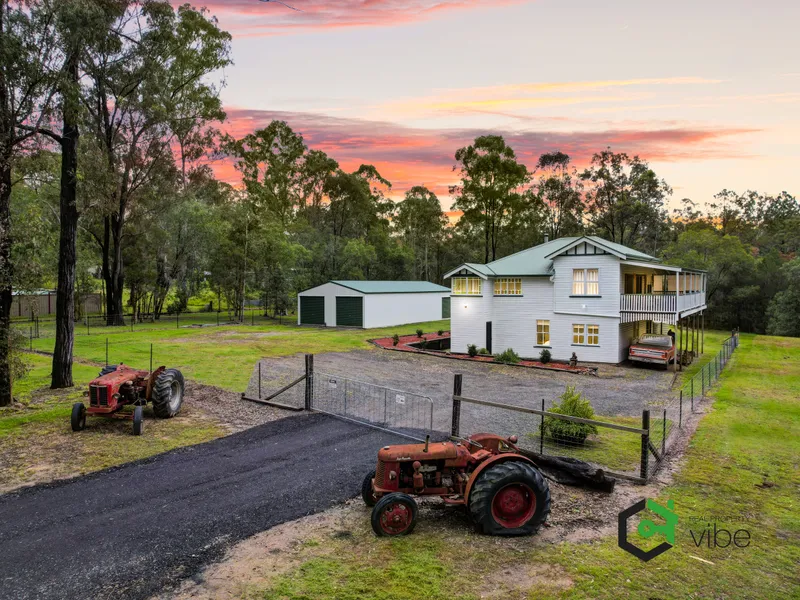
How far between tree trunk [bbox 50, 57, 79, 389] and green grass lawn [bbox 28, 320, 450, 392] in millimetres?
4058

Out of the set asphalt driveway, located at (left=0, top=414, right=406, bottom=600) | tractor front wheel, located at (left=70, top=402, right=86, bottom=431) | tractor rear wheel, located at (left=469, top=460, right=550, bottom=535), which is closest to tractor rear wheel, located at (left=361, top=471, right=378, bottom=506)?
asphalt driveway, located at (left=0, top=414, right=406, bottom=600)

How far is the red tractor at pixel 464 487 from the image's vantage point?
6.91 meters

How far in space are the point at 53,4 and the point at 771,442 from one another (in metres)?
22.7

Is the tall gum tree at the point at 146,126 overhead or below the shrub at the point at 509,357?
overhead

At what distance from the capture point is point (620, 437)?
12.8 meters

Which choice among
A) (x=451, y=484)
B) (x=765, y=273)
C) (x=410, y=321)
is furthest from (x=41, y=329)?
(x=765, y=273)

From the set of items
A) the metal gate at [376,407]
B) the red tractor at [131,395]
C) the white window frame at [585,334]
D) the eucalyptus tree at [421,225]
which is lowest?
the metal gate at [376,407]

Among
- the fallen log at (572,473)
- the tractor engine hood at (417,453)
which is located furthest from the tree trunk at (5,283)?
the fallen log at (572,473)

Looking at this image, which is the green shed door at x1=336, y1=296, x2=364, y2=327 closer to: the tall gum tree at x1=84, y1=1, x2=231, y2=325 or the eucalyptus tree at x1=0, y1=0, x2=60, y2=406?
the tall gum tree at x1=84, y1=1, x2=231, y2=325

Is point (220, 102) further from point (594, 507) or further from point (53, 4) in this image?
point (594, 507)

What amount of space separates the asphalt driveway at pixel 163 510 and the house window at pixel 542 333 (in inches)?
724

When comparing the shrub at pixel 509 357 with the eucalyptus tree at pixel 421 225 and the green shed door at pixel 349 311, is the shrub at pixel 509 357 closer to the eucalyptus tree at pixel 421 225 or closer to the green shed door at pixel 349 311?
the green shed door at pixel 349 311

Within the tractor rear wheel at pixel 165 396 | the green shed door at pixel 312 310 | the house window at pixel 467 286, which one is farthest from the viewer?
the green shed door at pixel 312 310

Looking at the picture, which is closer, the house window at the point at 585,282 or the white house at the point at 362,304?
the house window at the point at 585,282
